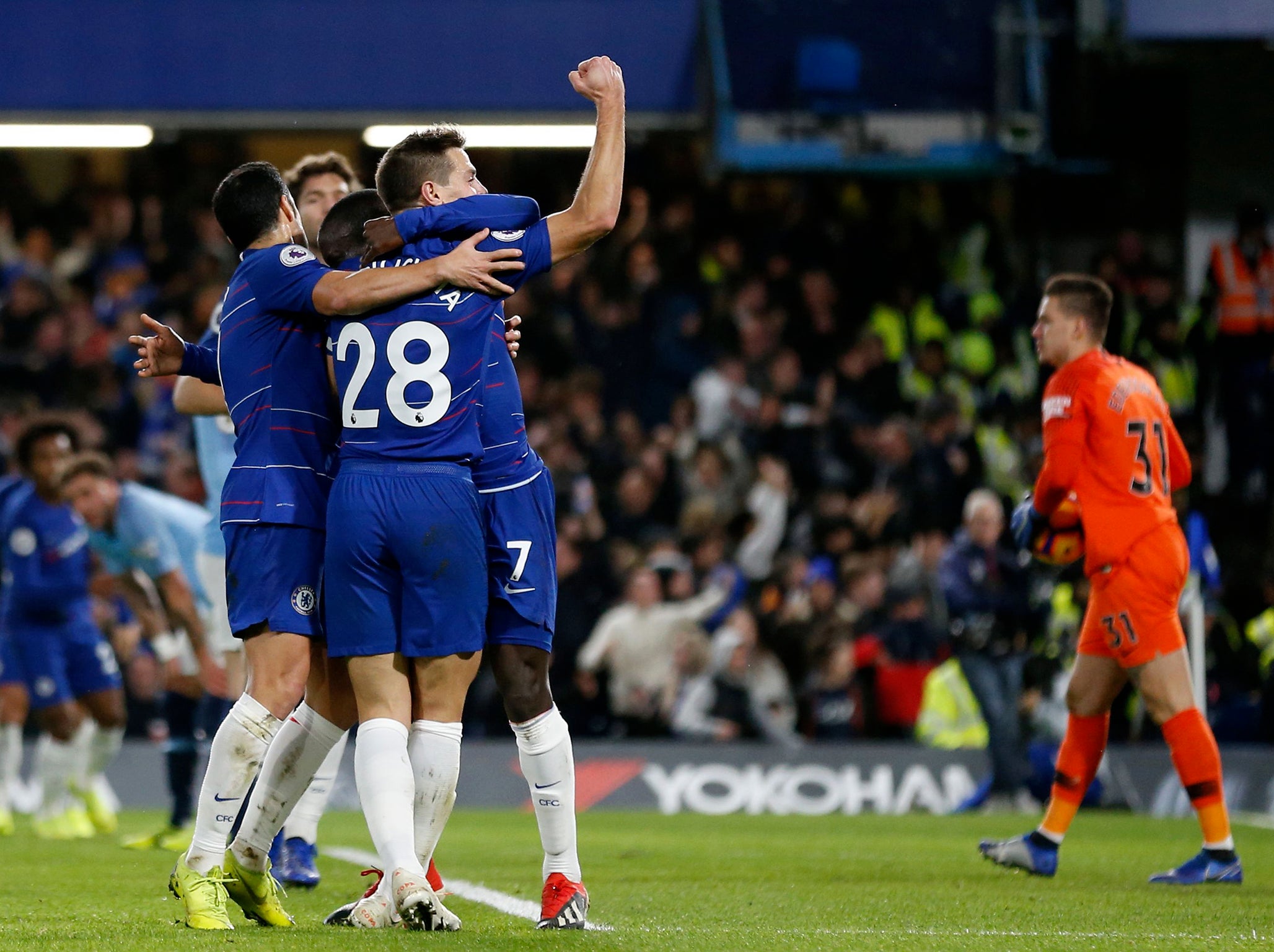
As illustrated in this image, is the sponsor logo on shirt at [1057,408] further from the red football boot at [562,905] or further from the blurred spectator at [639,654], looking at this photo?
the blurred spectator at [639,654]

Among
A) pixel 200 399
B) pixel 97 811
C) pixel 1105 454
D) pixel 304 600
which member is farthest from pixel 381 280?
pixel 97 811

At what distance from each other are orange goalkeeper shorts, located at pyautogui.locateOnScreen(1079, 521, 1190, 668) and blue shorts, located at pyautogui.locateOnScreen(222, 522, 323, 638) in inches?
131

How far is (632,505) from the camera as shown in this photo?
14.8 m

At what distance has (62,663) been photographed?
10.4m

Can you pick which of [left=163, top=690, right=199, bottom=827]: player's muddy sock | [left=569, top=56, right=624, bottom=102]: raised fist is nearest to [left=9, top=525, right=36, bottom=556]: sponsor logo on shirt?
[left=163, top=690, right=199, bottom=827]: player's muddy sock

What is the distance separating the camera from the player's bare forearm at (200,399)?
6.18 meters

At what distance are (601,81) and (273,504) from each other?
1.50 metres

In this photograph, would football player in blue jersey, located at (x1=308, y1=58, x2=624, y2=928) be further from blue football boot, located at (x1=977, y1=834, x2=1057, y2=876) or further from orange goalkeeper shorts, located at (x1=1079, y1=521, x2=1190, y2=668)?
orange goalkeeper shorts, located at (x1=1079, y1=521, x2=1190, y2=668)

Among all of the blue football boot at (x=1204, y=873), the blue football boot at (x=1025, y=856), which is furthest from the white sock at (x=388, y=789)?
the blue football boot at (x=1204, y=873)

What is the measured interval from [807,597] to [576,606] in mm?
1709

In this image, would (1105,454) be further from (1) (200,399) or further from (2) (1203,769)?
(1) (200,399)

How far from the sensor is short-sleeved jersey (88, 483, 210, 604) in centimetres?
952

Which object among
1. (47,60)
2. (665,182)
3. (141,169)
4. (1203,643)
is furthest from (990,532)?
(141,169)

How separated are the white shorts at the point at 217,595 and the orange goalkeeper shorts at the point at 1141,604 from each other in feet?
11.0
